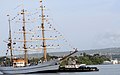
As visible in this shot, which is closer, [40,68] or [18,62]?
[40,68]

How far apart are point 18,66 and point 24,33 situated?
10.9 m

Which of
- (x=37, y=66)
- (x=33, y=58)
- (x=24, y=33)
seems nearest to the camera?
(x=37, y=66)

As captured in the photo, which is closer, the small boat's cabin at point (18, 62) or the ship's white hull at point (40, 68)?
the ship's white hull at point (40, 68)

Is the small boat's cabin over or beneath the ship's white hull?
over

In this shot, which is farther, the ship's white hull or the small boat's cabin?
the small boat's cabin

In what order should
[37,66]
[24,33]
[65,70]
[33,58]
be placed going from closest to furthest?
[37,66]
[24,33]
[65,70]
[33,58]

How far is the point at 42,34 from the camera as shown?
133125mm

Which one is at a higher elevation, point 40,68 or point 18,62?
point 18,62

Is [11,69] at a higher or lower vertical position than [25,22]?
lower

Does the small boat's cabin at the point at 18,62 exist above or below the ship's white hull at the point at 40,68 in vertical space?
above

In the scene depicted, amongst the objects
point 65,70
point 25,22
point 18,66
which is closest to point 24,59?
point 18,66

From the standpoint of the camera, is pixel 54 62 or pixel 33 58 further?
pixel 33 58

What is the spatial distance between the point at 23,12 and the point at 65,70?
2801 centimetres

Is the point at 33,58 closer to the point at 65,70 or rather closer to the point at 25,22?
the point at 65,70
